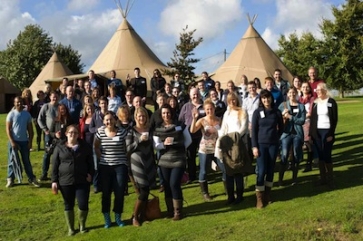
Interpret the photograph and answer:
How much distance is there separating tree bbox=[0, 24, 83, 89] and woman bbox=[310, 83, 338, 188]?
45180 millimetres

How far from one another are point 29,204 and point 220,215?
3.31 meters

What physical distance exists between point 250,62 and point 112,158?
1941 cm

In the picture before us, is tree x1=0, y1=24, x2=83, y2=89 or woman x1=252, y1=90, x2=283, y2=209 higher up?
tree x1=0, y1=24, x2=83, y2=89

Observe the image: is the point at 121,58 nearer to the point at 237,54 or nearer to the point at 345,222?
the point at 237,54

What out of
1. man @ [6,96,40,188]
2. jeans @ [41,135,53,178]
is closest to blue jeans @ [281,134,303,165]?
jeans @ [41,135,53,178]

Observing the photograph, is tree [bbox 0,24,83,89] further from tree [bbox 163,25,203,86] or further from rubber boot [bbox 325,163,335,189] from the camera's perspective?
rubber boot [bbox 325,163,335,189]

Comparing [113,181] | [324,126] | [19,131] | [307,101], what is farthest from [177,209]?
[19,131]

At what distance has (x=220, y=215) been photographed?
21.2 feet

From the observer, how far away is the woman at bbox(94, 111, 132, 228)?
6211mm

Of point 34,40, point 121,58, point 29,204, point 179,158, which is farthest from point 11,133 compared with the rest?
point 34,40

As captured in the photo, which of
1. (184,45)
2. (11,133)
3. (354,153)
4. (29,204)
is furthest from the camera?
(184,45)

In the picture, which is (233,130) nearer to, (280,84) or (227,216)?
(227,216)

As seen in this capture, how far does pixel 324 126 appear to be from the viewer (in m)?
7.25

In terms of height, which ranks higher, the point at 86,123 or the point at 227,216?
the point at 86,123
